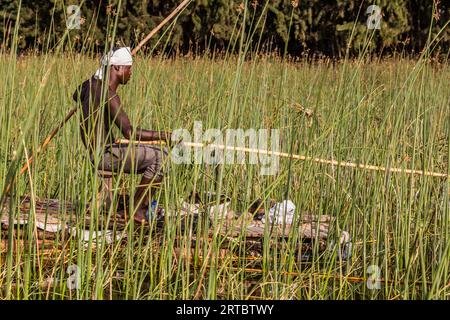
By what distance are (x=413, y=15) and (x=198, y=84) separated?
21.4 feet

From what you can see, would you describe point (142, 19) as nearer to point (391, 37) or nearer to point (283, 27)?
point (283, 27)

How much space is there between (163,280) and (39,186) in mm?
1772

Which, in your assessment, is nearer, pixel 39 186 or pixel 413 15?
pixel 39 186

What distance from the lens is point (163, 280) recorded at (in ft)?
9.09

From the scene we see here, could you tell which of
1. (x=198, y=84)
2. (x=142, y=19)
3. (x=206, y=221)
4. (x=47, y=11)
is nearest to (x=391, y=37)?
(x=142, y=19)

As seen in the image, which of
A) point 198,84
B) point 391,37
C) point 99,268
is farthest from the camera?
point 391,37

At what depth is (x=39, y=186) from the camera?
4.37 meters

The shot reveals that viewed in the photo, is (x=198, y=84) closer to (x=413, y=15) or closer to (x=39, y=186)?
(x=39, y=186)
